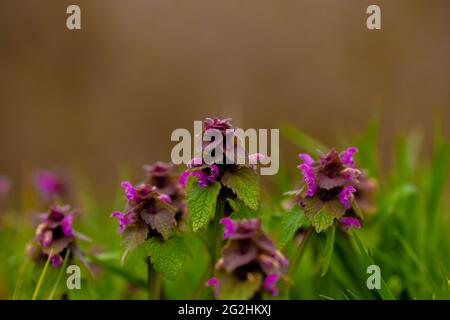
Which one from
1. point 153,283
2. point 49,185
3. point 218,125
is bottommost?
point 153,283

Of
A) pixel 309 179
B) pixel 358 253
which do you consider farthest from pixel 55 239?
pixel 358 253

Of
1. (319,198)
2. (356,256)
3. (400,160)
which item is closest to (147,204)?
(319,198)

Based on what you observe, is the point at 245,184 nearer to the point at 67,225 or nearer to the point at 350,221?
the point at 350,221

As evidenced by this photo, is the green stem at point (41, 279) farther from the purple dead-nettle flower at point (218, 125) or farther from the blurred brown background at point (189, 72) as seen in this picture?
the blurred brown background at point (189, 72)

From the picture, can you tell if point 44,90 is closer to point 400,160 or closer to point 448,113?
point 448,113

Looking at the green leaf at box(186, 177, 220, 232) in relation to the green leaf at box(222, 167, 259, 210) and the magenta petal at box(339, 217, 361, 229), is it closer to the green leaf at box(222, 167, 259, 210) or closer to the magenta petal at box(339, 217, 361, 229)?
the green leaf at box(222, 167, 259, 210)

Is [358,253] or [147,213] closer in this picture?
[147,213]

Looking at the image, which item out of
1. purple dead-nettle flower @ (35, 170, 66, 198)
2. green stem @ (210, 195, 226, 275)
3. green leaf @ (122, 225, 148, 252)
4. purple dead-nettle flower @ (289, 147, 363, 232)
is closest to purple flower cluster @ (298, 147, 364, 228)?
purple dead-nettle flower @ (289, 147, 363, 232)
